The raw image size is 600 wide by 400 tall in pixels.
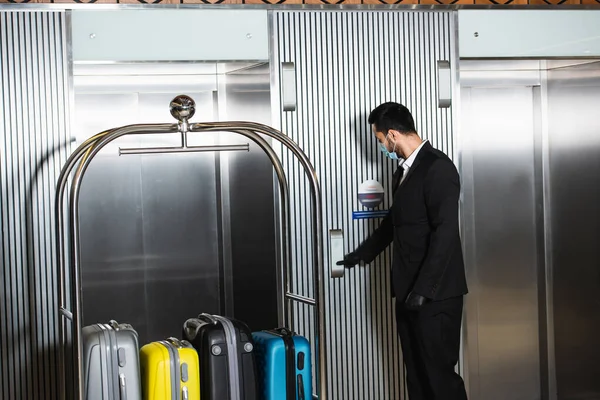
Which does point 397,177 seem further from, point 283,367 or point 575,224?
point 283,367

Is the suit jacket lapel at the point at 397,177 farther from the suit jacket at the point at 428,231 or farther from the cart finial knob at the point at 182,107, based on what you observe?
the cart finial knob at the point at 182,107

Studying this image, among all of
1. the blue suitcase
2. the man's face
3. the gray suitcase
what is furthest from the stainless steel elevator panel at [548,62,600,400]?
the gray suitcase

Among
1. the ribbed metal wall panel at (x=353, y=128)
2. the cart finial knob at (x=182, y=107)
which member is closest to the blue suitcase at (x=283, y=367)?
the cart finial knob at (x=182, y=107)

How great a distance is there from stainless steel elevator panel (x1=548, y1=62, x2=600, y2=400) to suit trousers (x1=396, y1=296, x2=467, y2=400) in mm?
1303

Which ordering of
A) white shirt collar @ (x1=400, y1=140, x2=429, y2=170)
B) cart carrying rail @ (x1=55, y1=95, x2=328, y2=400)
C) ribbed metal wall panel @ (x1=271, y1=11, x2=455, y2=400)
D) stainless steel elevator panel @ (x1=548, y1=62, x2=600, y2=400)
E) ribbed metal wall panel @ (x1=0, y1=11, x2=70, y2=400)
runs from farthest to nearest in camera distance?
stainless steel elevator panel @ (x1=548, y1=62, x2=600, y2=400) < ribbed metal wall panel @ (x1=271, y1=11, x2=455, y2=400) < white shirt collar @ (x1=400, y1=140, x2=429, y2=170) < ribbed metal wall panel @ (x1=0, y1=11, x2=70, y2=400) < cart carrying rail @ (x1=55, y1=95, x2=328, y2=400)

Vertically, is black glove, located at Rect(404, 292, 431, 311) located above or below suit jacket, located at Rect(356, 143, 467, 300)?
Result: below

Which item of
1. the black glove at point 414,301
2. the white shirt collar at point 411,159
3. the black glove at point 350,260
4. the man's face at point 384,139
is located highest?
the man's face at point 384,139

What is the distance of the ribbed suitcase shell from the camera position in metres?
3.71

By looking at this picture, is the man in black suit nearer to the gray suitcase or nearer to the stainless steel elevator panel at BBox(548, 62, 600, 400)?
the stainless steel elevator panel at BBox(548, 62, 600, 400)

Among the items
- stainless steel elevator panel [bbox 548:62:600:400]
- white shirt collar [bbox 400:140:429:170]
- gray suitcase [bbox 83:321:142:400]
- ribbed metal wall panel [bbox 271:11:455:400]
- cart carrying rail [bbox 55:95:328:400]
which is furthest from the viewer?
stainless steel elevator panel [bbox 548:62:600:400]

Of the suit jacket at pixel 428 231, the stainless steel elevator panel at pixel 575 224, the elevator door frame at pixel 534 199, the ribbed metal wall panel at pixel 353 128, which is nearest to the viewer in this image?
the suit jacket at pixel 428 231

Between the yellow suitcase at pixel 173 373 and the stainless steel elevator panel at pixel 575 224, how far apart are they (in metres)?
3.08

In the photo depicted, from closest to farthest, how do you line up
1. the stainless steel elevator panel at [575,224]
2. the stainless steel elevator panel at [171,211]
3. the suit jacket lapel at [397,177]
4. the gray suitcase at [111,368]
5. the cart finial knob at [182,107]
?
the gray suitcase at [111,368] < the cart finial knob at [182,107] < the suit jacket lapel at [397,177] < the stainless steel elevator panel at [171,211] < the stainless steel elevator panel at [575,224]

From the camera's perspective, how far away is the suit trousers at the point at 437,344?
16.0ft
